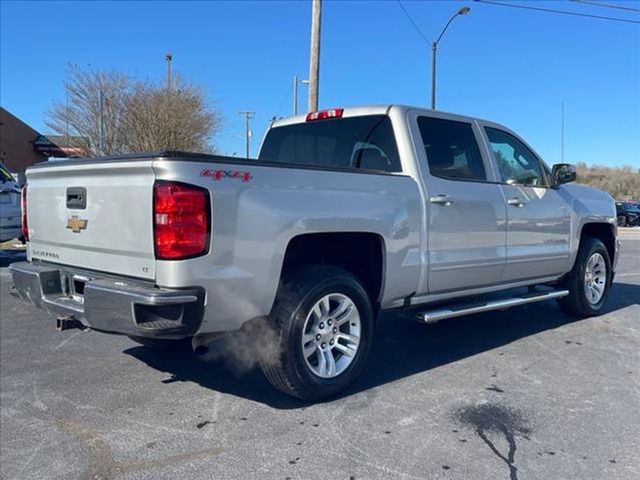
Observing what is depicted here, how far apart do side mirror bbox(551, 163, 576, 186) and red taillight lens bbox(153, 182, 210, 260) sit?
13.8 ft

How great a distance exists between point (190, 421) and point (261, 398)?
56 centimetres

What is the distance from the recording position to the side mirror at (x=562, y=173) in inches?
240

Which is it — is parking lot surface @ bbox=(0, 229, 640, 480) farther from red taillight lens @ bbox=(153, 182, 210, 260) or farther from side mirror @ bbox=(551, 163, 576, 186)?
side mirror @ bbox=(551, 163, 576, 186)

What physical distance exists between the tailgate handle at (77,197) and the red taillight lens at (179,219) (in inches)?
32.6

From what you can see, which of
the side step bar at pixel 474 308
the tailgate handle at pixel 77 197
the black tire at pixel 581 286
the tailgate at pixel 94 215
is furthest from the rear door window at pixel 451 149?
the tailgate handle at pixel 77 197

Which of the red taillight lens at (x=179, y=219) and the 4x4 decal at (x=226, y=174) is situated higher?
the 4x4 decal at (x=226, y=174)

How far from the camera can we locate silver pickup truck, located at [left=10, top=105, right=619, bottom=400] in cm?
329

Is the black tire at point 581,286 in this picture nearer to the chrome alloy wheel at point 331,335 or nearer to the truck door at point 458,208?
the truck door at point 458,208

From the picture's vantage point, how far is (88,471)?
3045 mm

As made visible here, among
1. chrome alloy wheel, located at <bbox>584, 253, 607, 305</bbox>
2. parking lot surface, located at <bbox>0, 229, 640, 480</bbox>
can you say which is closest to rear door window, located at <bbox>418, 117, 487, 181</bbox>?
parking lot surface, located at <bbox>0, 229, 640, 480</bbox>

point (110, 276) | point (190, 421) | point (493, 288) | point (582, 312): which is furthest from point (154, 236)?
point (582, 312)

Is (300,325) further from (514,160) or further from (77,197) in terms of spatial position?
(514,160)

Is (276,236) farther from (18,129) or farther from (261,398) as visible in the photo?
(18,129)

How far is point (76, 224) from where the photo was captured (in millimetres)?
3912
